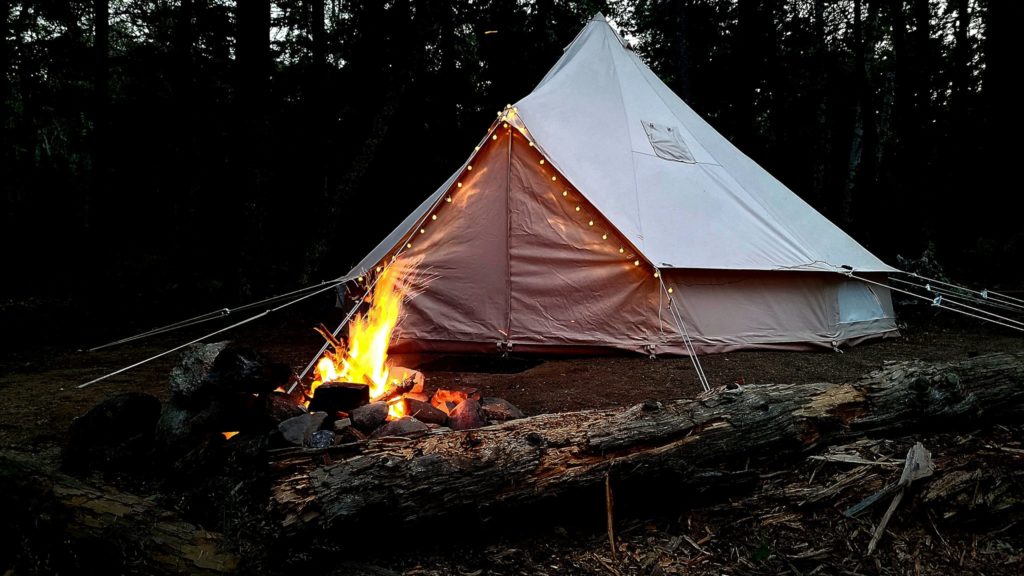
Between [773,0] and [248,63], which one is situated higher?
[773,0]

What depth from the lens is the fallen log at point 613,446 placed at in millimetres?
2160

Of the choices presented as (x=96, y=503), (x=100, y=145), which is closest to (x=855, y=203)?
(x=96, y=503)

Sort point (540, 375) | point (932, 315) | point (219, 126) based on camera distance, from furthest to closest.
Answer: point (219, 126) < point (932, 315) < point (540, 375)

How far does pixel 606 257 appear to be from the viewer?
5.76m

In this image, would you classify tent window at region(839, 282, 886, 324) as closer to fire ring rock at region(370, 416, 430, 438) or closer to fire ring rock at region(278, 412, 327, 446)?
fire ring rock at region(370, 416, 430, 438)

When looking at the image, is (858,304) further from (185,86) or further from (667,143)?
(185,86)

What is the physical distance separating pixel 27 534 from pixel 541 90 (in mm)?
6102

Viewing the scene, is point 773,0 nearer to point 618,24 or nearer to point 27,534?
point 618,24

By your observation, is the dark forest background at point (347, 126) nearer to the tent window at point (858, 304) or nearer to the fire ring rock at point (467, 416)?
the tent window at point (858, 304)

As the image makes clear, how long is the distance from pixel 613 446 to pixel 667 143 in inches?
203

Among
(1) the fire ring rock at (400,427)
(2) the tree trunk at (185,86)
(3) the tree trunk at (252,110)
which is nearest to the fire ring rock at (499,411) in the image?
(1) the fire ring rock at (400,427)

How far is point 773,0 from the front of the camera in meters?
14.2

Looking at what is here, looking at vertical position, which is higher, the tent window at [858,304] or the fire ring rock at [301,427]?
the tent window at [858,304]

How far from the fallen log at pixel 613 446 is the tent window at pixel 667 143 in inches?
162
